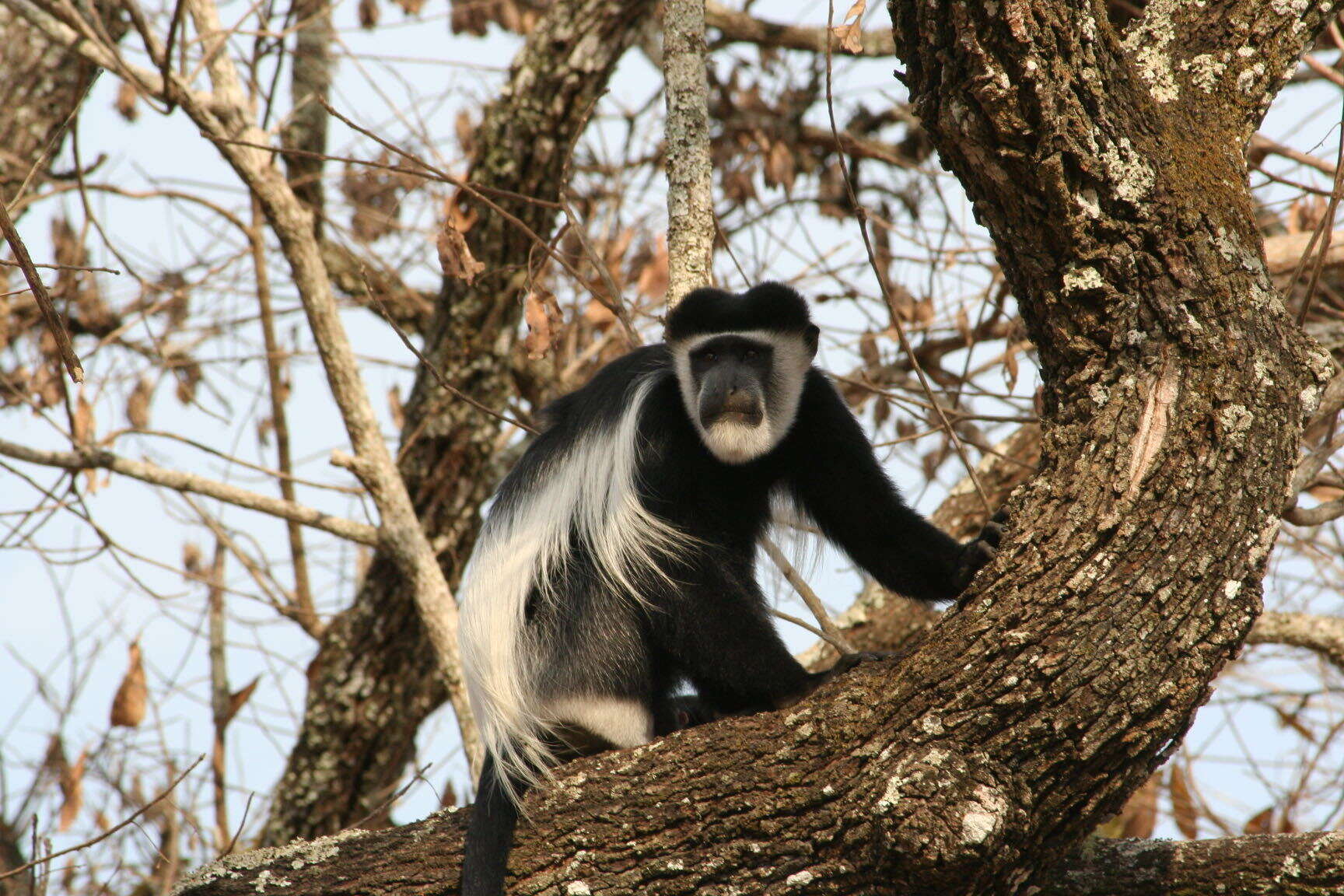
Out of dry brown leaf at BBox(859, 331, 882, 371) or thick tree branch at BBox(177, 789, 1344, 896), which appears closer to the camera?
thick tree branch at BBox(177, 789, 1344, 896)

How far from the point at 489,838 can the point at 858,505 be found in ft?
3.52

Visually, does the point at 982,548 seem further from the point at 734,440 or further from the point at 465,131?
the point at 465,131

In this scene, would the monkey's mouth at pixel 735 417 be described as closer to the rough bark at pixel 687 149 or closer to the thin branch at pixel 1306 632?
the rough bark at pixel 687 149

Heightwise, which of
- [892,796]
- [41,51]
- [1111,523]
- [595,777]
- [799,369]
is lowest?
[892,796]

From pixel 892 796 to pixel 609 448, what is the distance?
1.16 m

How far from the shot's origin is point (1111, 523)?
156cm

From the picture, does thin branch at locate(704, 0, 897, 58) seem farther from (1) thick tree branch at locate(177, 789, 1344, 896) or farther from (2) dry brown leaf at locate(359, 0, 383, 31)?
(1) thick tree branch at locate(177, 789, 1344, 896)

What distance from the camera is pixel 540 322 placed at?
2607mm

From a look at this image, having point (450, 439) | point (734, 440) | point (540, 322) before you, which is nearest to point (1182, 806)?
point (734, 440)

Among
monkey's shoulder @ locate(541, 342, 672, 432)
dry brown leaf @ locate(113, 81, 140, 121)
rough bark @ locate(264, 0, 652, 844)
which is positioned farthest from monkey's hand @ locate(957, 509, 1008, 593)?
dry brown leaf @ locate(113, 81, 140, 121)

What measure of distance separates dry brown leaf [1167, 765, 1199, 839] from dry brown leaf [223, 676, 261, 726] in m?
3.07

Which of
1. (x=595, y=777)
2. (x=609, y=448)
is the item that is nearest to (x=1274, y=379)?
(x=595, y=777)

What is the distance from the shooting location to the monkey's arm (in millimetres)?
2393

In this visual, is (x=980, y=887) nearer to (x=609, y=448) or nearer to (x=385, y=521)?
(x=609, y=448)
